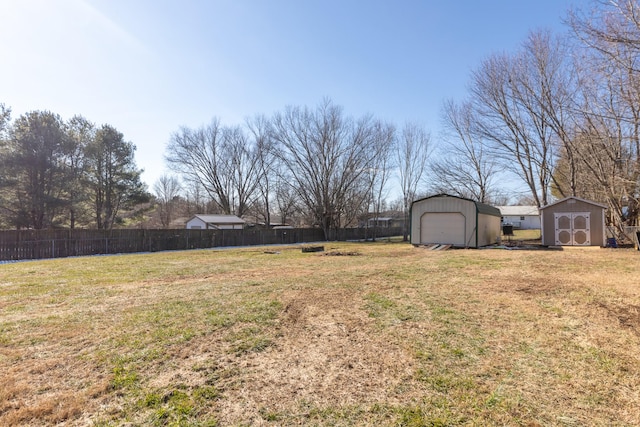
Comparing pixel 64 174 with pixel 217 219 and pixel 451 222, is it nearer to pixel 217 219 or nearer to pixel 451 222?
pixel 217 219

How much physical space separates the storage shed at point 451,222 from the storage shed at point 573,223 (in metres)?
2.79

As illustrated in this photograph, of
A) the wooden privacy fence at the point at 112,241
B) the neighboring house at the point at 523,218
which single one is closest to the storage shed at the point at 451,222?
the wooden privacy fence at the point at 112,241

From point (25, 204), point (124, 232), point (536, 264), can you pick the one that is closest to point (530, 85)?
point (536, 264)

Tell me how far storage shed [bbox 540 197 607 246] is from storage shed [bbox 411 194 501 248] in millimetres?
2795

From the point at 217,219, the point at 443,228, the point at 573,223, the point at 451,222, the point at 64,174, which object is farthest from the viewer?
the point at 217,219

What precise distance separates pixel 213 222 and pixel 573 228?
82.8 ft

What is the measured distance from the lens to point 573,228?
16.4 m

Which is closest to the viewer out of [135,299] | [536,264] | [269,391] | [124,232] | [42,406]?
[42,406]

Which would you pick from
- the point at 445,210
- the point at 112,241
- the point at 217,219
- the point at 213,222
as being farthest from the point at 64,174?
the point at 445,210

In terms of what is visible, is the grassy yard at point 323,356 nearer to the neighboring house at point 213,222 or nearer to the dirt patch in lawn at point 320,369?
the dirt patch in lawn at point 320,369

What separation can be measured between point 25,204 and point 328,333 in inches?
893

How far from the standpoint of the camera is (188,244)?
65.0 ft

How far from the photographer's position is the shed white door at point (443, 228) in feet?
56.9

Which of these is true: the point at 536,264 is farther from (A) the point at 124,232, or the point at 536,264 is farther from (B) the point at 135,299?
(A) the point at 124,232
